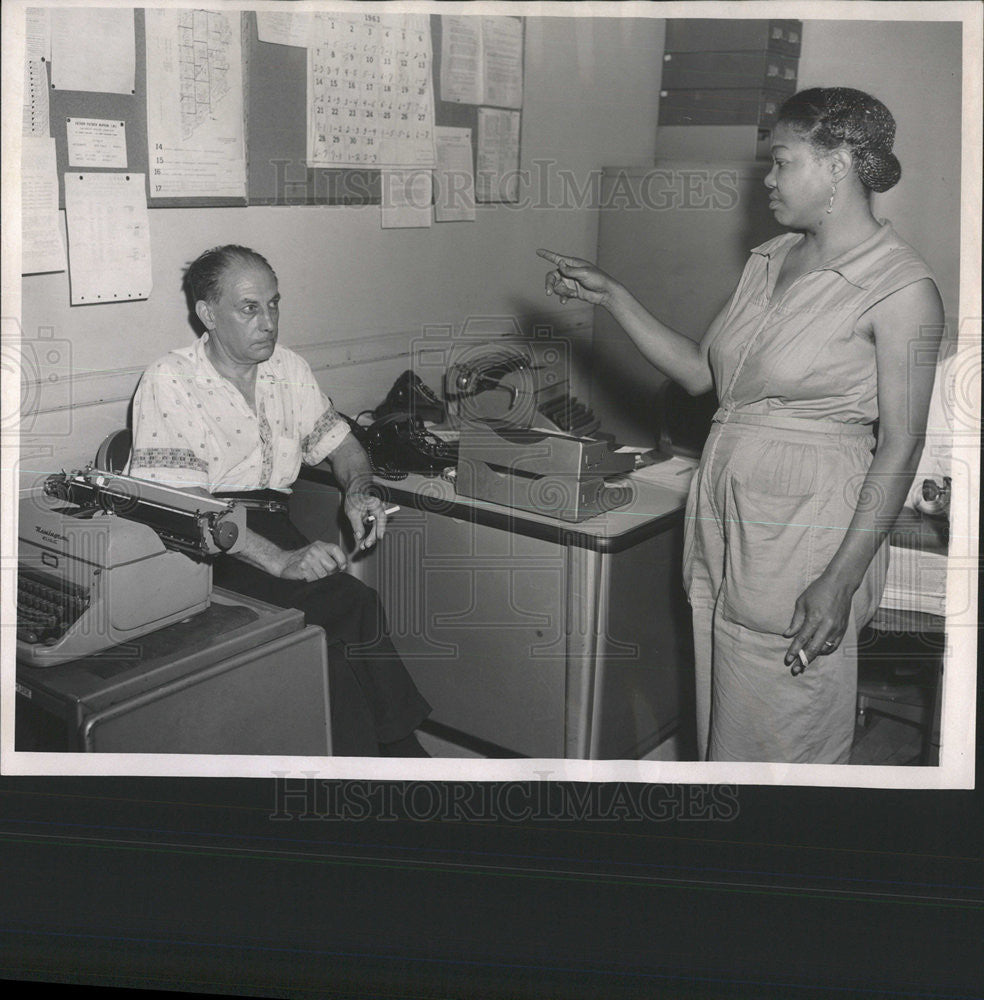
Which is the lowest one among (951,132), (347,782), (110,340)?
(347,782)

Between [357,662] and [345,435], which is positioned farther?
[345,435]

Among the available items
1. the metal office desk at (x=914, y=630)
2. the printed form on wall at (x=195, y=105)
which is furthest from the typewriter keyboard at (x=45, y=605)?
the metal office desk at (x=914, y=630)

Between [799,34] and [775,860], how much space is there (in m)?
1.31

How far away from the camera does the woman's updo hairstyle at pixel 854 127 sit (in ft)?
4.50

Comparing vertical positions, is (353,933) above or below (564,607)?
below

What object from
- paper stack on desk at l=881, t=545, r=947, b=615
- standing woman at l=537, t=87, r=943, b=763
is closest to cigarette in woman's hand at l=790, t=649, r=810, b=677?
standing woman at l=537, t=87, r=943, b=763

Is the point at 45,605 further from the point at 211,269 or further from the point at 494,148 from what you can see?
the point at 494,148

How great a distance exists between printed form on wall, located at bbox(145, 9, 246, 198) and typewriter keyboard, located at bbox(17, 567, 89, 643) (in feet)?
2.11

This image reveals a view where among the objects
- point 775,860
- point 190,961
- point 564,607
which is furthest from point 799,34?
point 190,961

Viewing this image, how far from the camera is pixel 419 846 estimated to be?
5.00 feet

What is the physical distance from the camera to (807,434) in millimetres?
1436

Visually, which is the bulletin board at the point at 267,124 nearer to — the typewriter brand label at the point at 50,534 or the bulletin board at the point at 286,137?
the bulletin board at the point at 286,137

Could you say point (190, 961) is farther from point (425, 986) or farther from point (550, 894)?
point (550, 894)

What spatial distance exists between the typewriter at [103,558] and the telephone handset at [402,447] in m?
0.44
